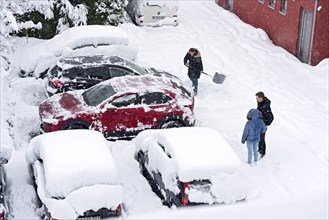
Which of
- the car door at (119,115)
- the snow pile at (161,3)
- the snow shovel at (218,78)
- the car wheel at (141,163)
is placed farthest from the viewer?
the snow pile at (161,3)

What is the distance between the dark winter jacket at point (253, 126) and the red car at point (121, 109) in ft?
6.04

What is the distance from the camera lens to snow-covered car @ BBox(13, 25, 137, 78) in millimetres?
16781

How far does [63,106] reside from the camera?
41.7ft

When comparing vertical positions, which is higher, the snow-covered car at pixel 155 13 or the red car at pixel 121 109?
the red car at pixel 121 109

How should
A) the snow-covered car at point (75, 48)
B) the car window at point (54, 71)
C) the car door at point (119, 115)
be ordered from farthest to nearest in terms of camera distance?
the snow-covered car at point (75, 48)
the car window at point (54, 71)
the car door at point (119, 115)

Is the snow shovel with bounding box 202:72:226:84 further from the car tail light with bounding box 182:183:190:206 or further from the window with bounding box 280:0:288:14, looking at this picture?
the car tail light with bounding box 182:183:190:206

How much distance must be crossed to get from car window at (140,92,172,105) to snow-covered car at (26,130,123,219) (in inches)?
147

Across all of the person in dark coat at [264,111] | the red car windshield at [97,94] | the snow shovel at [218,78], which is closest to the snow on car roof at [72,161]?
the red car windshield at [97,94]

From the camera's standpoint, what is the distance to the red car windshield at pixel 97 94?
1270 cm

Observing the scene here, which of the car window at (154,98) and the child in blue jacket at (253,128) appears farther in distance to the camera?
the car window at (154,98)

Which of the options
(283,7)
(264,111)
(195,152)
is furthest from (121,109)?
(283,7)

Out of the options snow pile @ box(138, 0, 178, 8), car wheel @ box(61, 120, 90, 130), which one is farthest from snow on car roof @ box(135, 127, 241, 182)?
snow pile @ box(138, 0, 178, 8)

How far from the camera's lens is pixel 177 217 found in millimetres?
2045

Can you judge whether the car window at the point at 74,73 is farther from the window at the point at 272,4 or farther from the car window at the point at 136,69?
the window at the point at 272,4
